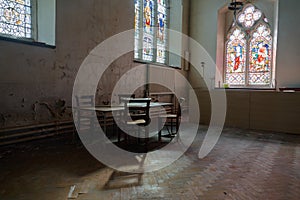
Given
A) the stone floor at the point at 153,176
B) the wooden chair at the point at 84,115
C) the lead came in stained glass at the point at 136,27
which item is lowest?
the stone floor at the point at 153,176

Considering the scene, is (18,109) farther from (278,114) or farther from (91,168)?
(278,114)

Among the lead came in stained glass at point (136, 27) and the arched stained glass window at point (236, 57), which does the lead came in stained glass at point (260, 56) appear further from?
the lead came in stained glass at point (136, 27)

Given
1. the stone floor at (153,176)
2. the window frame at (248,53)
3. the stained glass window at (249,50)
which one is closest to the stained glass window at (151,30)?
the window frame at (248,53)

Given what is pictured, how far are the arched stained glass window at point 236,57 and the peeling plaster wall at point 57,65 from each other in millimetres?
4203

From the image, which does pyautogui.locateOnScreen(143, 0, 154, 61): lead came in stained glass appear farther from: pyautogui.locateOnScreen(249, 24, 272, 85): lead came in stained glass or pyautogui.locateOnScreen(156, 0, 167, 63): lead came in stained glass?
pyautogui.locateOnScreen(249, 24, 272, 85): lead came in stained glass

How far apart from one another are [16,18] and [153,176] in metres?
3.59

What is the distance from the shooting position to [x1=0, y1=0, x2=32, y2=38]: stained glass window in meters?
3.96

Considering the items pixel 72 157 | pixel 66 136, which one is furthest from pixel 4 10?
pixel 72 157

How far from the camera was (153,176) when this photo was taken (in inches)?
104

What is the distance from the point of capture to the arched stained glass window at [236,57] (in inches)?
315

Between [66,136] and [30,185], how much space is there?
7.27 ft

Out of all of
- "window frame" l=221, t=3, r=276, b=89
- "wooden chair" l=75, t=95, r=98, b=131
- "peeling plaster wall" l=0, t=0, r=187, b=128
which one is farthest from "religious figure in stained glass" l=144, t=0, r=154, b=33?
"wooden chair" l=75, t=95, r=98, b=131

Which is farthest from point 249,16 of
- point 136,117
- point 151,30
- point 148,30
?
point 136,117

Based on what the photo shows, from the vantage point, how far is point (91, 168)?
9.35ft
